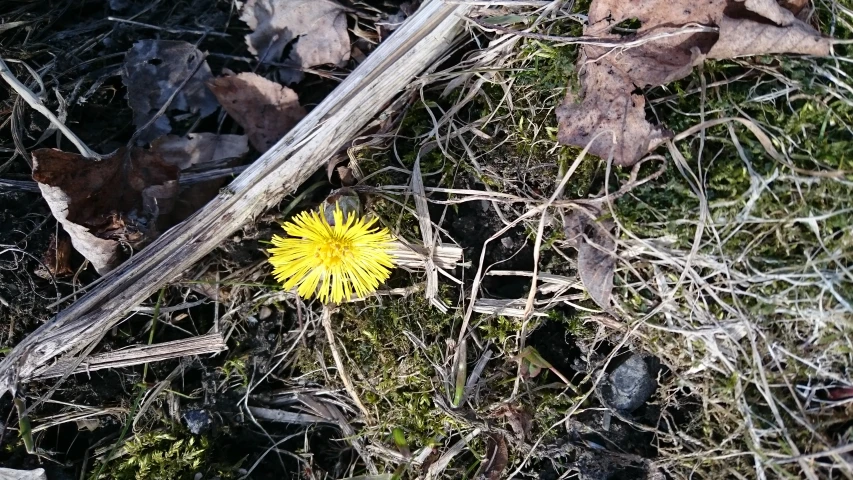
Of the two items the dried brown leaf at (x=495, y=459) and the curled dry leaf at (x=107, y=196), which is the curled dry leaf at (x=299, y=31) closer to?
the curled dry leaf at (x=107, y=196)

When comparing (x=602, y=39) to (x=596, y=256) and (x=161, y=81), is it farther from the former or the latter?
(x=161, y=81)

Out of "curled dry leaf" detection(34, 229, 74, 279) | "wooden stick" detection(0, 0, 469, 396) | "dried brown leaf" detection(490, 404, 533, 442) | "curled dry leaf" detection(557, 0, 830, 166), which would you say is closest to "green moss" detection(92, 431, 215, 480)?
"wooden stick" detection(0, 0, 469, 396)

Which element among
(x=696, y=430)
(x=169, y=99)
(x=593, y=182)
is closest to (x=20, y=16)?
(x=169, y=99)

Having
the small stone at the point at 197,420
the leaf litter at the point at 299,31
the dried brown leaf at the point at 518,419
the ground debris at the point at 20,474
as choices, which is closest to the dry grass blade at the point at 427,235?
Result: the dried brown leaf at the point at 518,419

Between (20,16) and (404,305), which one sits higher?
(20,16)

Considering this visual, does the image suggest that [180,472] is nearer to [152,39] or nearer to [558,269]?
[558,269]
